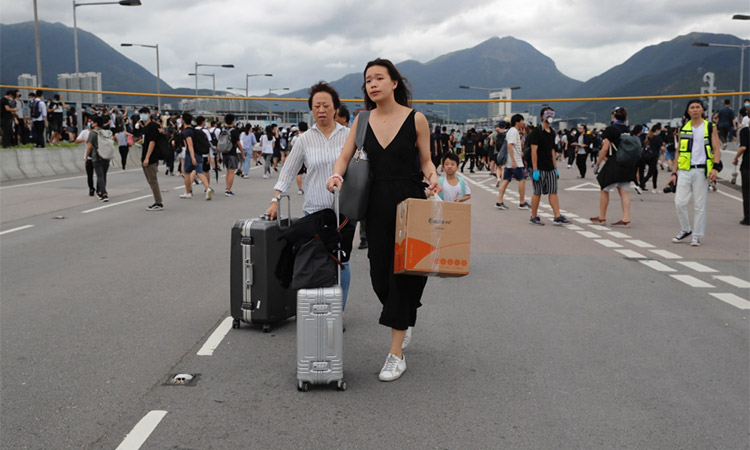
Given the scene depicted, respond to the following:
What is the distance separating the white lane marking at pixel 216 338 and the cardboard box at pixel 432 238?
1.61 m

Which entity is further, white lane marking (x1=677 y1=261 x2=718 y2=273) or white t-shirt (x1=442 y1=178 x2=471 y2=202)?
white lane marking (x1=677 y1=261 x2=718 y2=273)

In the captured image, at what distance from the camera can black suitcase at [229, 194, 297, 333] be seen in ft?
19.8

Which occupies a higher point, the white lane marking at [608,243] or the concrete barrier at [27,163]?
the concrete barrier at [27,163]

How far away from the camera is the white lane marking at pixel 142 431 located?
3867mm

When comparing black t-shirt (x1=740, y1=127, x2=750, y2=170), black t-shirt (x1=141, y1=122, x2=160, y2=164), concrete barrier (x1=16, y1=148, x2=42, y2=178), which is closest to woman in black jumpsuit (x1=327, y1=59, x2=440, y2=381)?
black t-shirt (x1=740, y1=127, x2=750, y2=170)

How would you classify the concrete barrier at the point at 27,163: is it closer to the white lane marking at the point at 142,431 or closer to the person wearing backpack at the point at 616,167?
the person wearing backpack at the point at 616,167

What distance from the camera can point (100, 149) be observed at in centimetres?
1694

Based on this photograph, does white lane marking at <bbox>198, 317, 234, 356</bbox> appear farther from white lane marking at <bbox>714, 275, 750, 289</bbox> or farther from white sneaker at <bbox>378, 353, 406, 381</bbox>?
white lane marking at <bbox>714, 275, 750, 289</bbox>

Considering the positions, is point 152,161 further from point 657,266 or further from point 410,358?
point 410,358

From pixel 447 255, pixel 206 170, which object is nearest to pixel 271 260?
pixel 447 255

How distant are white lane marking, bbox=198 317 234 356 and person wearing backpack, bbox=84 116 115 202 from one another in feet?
37.7

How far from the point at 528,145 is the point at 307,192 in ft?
29.0

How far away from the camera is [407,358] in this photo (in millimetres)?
5516

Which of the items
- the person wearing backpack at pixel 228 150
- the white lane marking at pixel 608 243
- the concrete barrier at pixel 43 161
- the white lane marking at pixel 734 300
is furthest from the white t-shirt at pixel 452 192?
the concrete barrier at pixel 43 161
